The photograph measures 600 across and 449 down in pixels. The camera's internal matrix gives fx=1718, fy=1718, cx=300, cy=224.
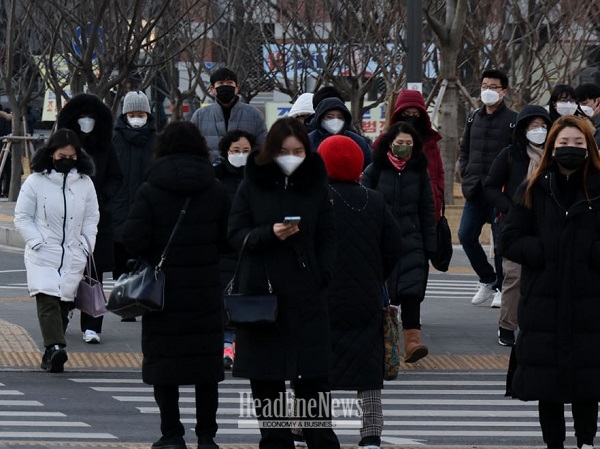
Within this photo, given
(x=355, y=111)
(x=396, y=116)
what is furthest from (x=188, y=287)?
(x=355, y=111)

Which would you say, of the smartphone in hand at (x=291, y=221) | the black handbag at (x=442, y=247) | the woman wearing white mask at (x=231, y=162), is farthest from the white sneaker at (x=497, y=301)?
the smartphone in hand at (x=291, y=221)

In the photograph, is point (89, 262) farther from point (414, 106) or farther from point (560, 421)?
point (560, 421)

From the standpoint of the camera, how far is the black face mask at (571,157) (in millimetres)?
7898

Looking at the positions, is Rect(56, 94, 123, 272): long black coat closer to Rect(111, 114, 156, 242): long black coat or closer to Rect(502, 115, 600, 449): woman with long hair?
Rect(111, 114, 156, 242): long black coat

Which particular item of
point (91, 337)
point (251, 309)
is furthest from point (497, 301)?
point (251, 309)

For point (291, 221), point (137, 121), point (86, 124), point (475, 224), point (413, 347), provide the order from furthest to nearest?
1. point (475, 224)
2. point (137, 121)
3. point (86, 124)
4. point (413, 347)
5. point (291, 221)

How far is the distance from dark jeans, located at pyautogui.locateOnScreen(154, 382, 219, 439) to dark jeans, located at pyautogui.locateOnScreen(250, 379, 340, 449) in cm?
57

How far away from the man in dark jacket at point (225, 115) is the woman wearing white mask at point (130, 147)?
95 centimetres

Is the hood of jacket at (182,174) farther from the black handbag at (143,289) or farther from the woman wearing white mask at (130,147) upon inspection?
the woman wearing white mask at (130,147)

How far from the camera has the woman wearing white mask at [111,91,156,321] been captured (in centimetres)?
1377

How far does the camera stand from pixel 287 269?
7719mm

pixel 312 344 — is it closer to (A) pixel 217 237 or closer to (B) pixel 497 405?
(A) pixel 217 237

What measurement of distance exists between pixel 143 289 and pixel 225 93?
471cm

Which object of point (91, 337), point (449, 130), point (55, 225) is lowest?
point (91, 337)
